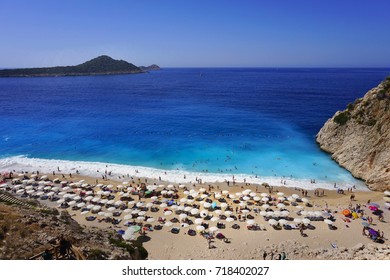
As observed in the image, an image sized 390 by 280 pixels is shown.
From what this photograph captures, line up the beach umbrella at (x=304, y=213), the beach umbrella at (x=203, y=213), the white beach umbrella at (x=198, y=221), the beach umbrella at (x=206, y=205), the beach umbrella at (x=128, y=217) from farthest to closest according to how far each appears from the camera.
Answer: the beach umbrella at (x=206, y=205)
the beach umbrella at (x=203, y=213)
the beach umbrella at (x=304, y=213)
the beach umbrella at (x=128, y=217)
the white beach umbrella at (x=198, y=221)

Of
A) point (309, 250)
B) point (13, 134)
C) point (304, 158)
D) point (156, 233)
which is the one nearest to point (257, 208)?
point (309, 250)

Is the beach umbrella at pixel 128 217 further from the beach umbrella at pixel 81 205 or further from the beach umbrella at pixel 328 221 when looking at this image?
the beach umbrella at pixel 328 221

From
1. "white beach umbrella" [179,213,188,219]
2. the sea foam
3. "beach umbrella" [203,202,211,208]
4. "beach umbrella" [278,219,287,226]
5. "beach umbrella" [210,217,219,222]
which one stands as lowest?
"beach umbrella" [210,217,219,222]

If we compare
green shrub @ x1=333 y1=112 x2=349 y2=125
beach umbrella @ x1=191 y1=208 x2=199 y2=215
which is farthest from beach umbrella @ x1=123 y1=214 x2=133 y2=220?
green shrub @ x1=333 y1=112 x2=349 y2=125

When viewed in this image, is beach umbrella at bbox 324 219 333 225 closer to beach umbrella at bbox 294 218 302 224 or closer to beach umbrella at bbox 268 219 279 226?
beach umbrella at bbox 294 218 302 224

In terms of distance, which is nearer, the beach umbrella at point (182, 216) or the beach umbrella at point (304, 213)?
the beach umbrella at point (182, 216)

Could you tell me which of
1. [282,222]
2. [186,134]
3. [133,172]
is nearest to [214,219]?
[282,222]

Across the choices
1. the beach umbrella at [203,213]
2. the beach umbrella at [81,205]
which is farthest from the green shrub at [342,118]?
the beach umbrella at [81,205]
